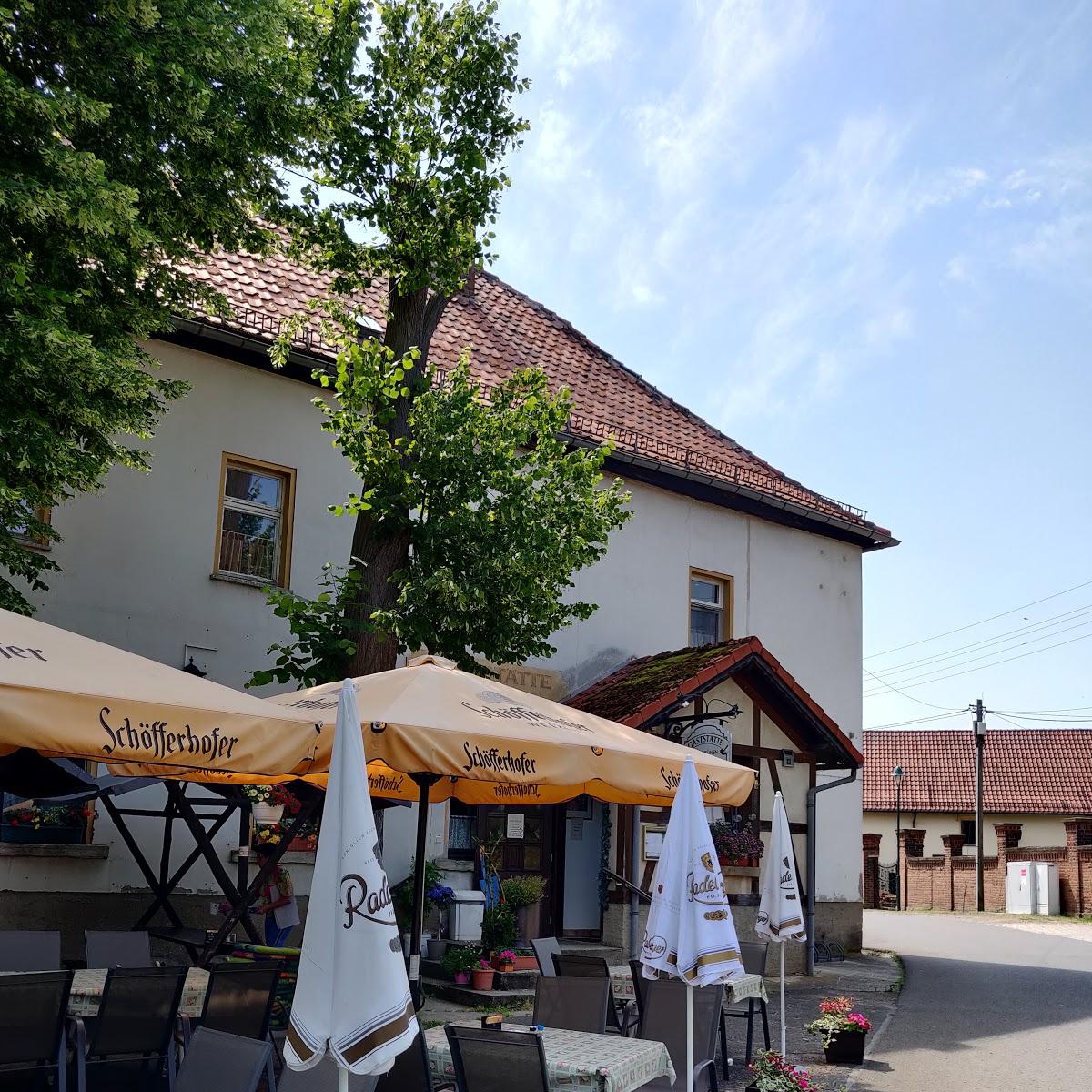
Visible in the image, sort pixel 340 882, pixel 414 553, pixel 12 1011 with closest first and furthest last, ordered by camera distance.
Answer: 1. pixel 340 882
2. pixel 12 1011
3. pixel 414 553

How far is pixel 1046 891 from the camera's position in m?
37.6

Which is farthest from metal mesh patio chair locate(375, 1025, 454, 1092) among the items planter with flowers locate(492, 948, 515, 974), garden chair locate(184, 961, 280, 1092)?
planter with flowers locate(492, 948, 515, 974)

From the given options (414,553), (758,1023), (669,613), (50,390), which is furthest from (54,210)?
(669,613)

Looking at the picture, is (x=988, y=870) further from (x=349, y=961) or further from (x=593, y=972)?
(x=349, y=961)

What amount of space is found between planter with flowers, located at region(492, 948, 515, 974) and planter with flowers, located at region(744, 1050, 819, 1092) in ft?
17.5

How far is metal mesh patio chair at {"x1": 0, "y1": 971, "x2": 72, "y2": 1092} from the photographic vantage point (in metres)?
5.98

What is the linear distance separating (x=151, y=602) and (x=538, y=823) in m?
5.99

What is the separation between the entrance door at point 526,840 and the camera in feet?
53.1

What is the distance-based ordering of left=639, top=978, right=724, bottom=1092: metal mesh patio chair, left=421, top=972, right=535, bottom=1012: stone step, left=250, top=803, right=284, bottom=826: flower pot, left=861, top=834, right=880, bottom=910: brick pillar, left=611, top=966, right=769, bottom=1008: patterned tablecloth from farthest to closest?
left=861, top=834, right=880, bottom=910: brick pillar < left=421, top=972, right=535, bottom=1012: stone step < left=250, top=803, right=284, bottom=826: flower pot < left=611, top=966, right=769, bottom=1008: patterned tablecloth < left=639, top=978, right=724, bottom=1092: metal mesh patio chair

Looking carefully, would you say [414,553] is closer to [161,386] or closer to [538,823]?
[161,386]

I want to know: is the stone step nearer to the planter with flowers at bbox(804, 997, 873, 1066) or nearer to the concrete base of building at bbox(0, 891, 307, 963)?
the concrete base of building at bbox(0, 891, 307, 963)

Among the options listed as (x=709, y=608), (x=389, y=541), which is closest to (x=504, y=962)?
(x=389, y=541)

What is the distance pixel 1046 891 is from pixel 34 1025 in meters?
36.8

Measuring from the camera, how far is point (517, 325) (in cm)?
2156
